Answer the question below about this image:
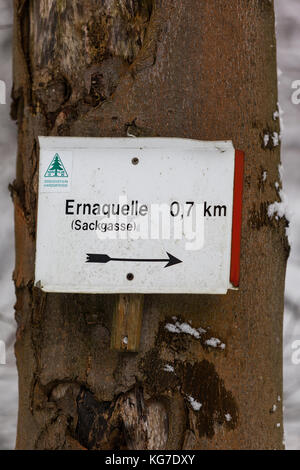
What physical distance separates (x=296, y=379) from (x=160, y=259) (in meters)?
1.15

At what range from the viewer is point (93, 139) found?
96cm

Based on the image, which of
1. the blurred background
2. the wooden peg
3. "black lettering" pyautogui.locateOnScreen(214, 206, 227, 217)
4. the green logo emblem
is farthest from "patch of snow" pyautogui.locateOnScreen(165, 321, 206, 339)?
the blurred background

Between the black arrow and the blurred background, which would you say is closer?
the black arrow

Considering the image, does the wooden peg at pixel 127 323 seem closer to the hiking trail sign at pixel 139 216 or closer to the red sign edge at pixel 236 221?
the hiking trail sign at pixel 139 216

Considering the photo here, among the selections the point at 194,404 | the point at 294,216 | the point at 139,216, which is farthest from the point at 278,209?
the point at 294,216

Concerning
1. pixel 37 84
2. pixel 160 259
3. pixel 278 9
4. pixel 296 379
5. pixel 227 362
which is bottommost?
pixel 296 379

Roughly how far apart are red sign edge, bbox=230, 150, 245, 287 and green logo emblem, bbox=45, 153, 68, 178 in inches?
12.7

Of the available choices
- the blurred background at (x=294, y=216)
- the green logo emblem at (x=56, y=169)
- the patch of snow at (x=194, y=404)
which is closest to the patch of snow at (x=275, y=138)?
the green logo emblem at (x=56, y=169)

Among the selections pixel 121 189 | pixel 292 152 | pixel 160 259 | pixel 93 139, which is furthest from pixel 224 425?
pixel 292 152

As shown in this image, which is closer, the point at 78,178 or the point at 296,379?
the point at 78,178

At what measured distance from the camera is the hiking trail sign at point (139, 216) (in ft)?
3.16

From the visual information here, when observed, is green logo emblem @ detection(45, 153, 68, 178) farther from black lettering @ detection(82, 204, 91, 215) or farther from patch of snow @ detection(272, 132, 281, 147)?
patch of snow @ detection(272, 132, 281, 147)

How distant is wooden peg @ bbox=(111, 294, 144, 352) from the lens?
960 millimetres
